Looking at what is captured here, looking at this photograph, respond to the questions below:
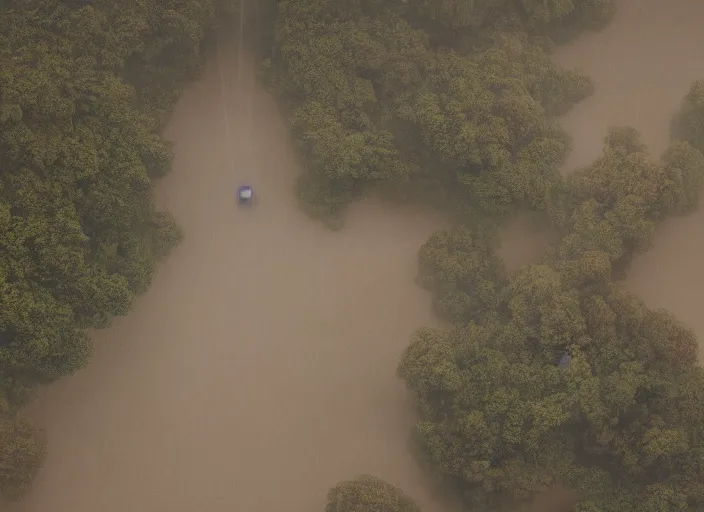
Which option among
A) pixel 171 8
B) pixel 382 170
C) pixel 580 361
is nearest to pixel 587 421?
pixel 580 361

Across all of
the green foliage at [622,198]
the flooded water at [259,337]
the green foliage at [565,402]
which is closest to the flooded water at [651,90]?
the flooded water at [259,337]

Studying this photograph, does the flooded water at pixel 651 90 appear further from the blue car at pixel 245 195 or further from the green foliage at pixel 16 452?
the green foliage at pixel 16 452

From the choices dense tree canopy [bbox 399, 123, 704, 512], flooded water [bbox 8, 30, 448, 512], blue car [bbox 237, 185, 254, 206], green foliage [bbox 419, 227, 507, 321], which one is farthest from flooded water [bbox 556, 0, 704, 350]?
blue car [bbox 237, 185, 254, 206]

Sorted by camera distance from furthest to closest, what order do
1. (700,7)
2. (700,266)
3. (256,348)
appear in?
(700,7) → (700,266) → (256,348)

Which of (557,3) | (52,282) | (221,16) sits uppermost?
(557,3)

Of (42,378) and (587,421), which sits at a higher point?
(587,421)

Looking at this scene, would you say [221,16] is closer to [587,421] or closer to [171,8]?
[171,8]
